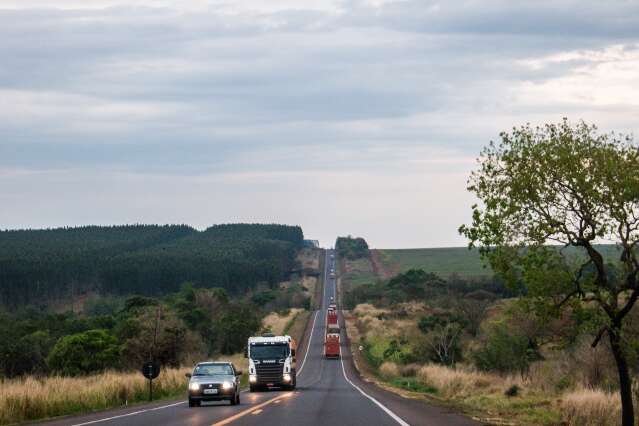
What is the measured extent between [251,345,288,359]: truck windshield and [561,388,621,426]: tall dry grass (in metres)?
22.1

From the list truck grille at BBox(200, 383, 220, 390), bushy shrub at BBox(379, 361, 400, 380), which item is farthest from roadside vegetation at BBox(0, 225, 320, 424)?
bushy shrub at BBox(379, 361, 400, 380)

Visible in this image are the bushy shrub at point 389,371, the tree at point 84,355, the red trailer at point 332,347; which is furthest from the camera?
the red trailer at point 332,347

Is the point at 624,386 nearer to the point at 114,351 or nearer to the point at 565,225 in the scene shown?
the point at 565,225

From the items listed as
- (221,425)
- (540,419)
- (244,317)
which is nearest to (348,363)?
(244,317)

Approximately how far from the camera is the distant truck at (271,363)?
2160 inches

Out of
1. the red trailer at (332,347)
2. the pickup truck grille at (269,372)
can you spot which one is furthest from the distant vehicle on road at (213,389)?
the red trailer at (332,347)

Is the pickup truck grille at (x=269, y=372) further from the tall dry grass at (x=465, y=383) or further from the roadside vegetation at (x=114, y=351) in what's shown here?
the tall dry grass at (x=465, y=383)

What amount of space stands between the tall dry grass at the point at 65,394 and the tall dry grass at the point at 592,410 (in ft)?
58.2

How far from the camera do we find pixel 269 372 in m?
55.0

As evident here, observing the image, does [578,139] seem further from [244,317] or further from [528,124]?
[244,317]

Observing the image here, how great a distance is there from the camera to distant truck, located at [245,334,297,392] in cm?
5488

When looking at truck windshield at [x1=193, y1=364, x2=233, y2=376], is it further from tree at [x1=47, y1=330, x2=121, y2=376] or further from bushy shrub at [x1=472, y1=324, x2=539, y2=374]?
tree at [x1=47, y1=330, x2=121, y2=376]

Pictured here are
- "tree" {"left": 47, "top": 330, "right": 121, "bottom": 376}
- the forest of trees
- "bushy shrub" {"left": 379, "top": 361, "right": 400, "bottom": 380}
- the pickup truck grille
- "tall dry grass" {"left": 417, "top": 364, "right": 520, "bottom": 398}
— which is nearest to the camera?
"tall dry grass" {"left": 417, "top": 364, "right": 520, "bottom": 398}

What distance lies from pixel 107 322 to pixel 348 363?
93.4ft
